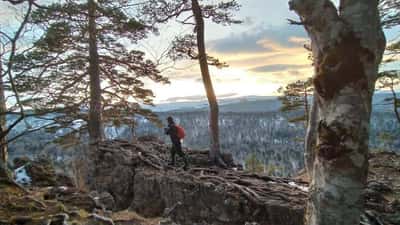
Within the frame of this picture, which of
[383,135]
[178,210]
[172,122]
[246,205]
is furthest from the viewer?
[383,135]

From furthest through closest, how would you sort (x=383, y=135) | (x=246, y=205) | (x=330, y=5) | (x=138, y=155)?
(x=383, y=135)
(x=138, y=155)
(x=246, y=205)
(x=330, y=5)

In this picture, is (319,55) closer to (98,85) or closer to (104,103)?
(98,85)

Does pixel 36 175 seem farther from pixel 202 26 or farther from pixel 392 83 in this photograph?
pixel 392 83

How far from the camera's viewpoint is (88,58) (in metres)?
11.1

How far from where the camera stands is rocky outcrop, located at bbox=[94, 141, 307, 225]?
239 inches

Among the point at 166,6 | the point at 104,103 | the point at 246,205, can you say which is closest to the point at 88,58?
the point at 104,103

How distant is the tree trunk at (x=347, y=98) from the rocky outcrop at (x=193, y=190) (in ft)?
11.2

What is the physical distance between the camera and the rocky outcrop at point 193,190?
6059mm

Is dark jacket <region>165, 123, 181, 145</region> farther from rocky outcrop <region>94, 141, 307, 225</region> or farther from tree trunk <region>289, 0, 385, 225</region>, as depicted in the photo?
tree trunk <region>289, 0, 385, 225</region>

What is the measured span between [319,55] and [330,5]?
43 centimetres

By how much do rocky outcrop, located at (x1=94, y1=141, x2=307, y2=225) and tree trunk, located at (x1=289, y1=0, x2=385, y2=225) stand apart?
341cm

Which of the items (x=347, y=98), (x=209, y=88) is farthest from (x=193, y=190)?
(x=347, y=98)

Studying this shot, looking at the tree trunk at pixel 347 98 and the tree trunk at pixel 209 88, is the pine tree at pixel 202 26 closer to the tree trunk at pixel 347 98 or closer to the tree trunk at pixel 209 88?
the tree trunk at pixel 209 88

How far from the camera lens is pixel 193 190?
725cm
